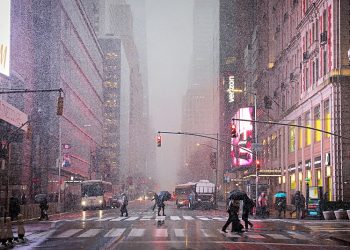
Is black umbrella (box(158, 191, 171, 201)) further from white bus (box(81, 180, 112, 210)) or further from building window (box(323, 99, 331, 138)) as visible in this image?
white bus (box(81, 180, 112, 210))

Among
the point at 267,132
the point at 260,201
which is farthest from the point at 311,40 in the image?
the point at 267,132

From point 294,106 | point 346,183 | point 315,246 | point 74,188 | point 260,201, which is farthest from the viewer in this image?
point 74,188

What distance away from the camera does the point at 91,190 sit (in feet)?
224

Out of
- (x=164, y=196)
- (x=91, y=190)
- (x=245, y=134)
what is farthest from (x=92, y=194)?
(x=245, y=134)

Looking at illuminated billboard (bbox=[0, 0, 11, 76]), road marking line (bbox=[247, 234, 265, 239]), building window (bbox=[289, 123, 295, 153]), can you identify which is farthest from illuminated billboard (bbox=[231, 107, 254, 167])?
road marking line (bbox=[247, 234, 265, 239])

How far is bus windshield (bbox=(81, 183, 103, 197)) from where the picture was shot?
224 ft

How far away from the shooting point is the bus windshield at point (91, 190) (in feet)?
224

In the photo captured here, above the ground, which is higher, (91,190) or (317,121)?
(317,121)

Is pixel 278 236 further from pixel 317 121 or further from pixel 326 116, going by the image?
pixel 317 121

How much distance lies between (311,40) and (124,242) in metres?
41.3

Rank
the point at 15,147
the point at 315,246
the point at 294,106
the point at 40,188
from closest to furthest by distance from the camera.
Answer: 1. the point at 315,246
2. the point at 294,106
3. the point at 15,147
4. the point at 40,188

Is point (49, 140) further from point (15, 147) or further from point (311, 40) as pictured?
point (311, 40)

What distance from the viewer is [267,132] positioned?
283 feet

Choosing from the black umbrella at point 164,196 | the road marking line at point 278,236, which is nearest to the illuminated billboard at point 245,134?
the black umbrella at point 164,196
